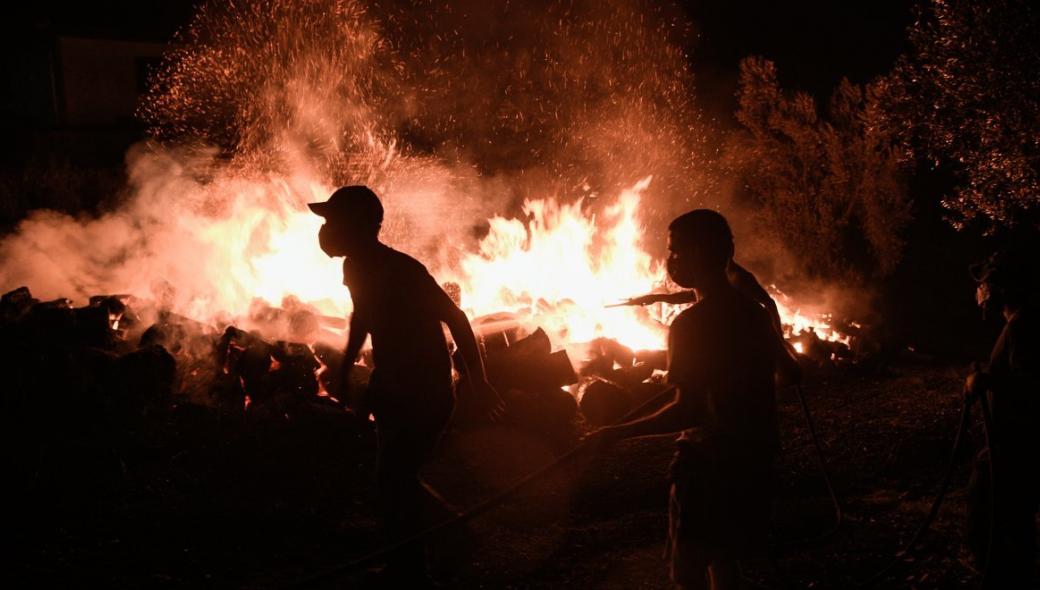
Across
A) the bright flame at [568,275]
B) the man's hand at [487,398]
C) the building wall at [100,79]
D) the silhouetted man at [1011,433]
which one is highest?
the building wall at [100,79]

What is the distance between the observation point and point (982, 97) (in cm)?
952

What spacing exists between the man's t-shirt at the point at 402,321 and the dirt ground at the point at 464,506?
1.14m

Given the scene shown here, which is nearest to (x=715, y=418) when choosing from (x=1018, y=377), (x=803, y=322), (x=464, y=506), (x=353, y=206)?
(x=1018, y=377)

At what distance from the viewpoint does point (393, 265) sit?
14.3 ft

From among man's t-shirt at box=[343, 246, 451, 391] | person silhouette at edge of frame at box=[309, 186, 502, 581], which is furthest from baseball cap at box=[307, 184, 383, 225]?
man's t-shirt at box=[343, 246, 451, 391]

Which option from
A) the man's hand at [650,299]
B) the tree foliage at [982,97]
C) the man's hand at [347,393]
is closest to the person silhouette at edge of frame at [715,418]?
the man's hand at [347,393]

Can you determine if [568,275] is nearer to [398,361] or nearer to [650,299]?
[650,299]

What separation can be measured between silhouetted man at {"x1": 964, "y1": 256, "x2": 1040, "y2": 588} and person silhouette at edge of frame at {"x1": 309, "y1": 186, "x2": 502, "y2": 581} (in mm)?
2685

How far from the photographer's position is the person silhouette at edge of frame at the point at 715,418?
3.01 meters

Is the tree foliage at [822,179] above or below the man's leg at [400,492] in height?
above

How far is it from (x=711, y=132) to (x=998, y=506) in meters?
14.5

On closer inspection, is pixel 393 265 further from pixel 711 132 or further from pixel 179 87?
pixel 711 132

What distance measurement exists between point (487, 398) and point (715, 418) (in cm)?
178

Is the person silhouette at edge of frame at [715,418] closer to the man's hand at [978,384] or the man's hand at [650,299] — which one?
the man's hand at [978,384]
